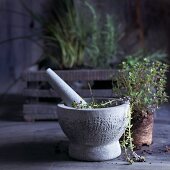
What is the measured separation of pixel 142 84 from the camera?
929mm

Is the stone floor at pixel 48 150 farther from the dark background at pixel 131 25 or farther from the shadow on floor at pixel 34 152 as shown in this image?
the dark background at pixel 131 25

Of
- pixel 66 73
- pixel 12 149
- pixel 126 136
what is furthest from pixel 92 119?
pixel 66 73

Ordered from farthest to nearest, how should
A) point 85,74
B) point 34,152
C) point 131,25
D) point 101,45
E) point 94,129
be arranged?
point 131,25, point 101,45, point 85,74, point 34,152, point 94,129

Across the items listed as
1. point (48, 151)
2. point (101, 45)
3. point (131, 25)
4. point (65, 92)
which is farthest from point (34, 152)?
point (131, 25)

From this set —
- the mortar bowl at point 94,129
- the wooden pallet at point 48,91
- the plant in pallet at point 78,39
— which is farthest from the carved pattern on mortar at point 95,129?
the plant in pallet at point 78,39

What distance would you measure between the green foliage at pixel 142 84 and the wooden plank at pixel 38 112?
40cm

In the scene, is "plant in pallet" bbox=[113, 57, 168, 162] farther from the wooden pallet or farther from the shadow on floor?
the wooden pallet

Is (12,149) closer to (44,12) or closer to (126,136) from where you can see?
(126,136)

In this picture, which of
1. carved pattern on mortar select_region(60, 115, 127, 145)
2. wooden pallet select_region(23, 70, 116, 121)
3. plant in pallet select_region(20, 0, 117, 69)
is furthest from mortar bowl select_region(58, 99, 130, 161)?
plant in pallet select_region(20, 0, 117, 69)

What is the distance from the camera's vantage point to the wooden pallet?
50.2 inches

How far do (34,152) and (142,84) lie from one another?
33 centimetres

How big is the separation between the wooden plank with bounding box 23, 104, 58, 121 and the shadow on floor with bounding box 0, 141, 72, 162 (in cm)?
27

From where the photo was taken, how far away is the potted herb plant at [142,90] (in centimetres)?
92

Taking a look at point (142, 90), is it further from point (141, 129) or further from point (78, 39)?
point (78, 39)
